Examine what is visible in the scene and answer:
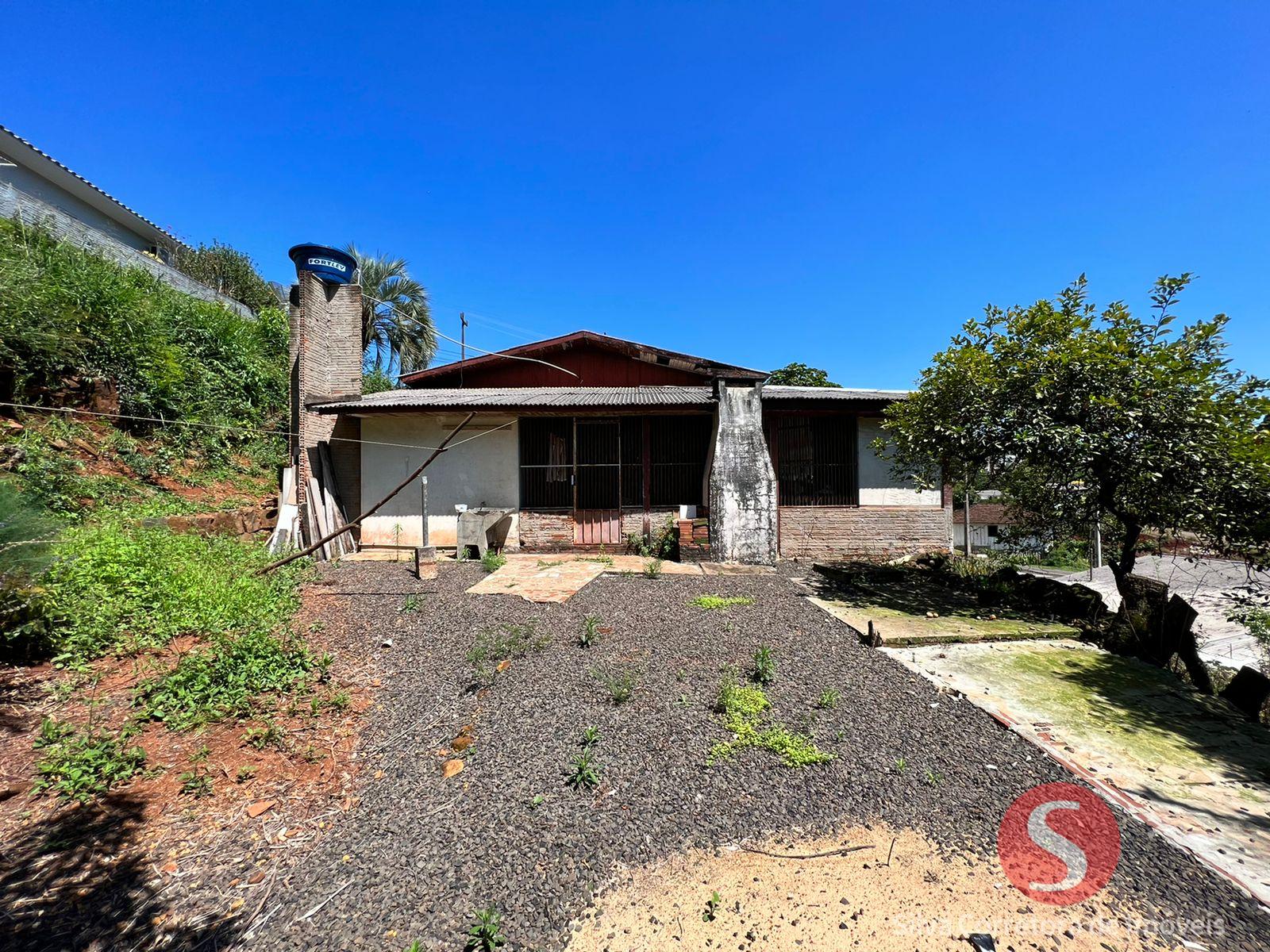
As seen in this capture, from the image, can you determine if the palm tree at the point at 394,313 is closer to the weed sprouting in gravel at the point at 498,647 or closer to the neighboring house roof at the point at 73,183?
the neighboring house roof at the point at 73,183

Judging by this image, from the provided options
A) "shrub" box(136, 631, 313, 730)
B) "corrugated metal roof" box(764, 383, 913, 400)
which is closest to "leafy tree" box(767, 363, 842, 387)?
"corrugated metal roof" box(764, 383, 913, 400)

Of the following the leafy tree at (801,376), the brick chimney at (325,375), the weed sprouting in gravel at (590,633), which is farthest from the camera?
the leafy tree at (801,376)

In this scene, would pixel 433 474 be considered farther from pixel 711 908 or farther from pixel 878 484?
pixel 878 484

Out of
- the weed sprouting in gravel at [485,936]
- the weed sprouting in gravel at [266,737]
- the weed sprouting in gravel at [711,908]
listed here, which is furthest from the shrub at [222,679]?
the weed sprouting in gravel at [711,908]

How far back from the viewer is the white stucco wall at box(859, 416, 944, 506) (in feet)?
30.6

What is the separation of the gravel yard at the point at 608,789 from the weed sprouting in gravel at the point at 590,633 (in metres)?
0.13

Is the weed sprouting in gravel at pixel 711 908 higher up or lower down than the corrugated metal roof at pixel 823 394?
lower down

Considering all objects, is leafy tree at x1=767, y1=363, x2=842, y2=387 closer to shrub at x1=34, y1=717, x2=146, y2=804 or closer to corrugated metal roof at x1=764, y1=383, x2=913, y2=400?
corrugated metal roof at x1=764, y1=383, x2=913, y2=400

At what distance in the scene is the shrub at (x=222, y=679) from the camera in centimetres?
319

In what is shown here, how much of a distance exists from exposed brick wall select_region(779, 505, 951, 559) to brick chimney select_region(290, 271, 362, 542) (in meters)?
9.05

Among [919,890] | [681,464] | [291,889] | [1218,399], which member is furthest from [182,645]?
[1218,399]

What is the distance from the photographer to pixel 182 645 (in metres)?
3.98

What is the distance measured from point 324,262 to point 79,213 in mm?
11041

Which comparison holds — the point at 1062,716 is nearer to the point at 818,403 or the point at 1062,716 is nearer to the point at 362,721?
the point at 362,721
